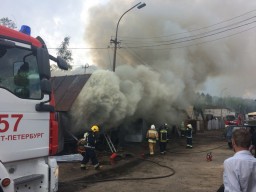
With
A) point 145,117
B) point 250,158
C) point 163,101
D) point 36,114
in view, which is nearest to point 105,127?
point 145,117

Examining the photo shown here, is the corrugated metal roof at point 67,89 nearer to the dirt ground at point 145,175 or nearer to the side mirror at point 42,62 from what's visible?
the dirt ground at point 145,175

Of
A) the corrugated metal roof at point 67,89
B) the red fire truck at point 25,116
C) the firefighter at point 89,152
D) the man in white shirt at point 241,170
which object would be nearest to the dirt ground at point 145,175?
the firefighter at point 89,152

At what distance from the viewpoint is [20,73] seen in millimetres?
4188

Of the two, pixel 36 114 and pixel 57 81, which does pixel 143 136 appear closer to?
pixel 57 81

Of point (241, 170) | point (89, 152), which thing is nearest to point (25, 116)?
point (241, 170)

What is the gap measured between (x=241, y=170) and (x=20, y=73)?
283 cm

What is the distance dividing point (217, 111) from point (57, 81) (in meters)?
57.5

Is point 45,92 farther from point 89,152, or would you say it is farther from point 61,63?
point 89,152

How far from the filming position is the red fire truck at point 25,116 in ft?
12.9

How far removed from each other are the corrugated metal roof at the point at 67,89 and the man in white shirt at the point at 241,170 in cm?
1215

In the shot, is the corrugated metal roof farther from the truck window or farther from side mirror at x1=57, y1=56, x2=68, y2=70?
the truck window

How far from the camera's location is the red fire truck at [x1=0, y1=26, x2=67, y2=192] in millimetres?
3918

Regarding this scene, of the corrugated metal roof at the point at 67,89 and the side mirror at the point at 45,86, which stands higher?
the corrugated metal roof at the point at 67,89

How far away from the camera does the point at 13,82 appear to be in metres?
4.09
